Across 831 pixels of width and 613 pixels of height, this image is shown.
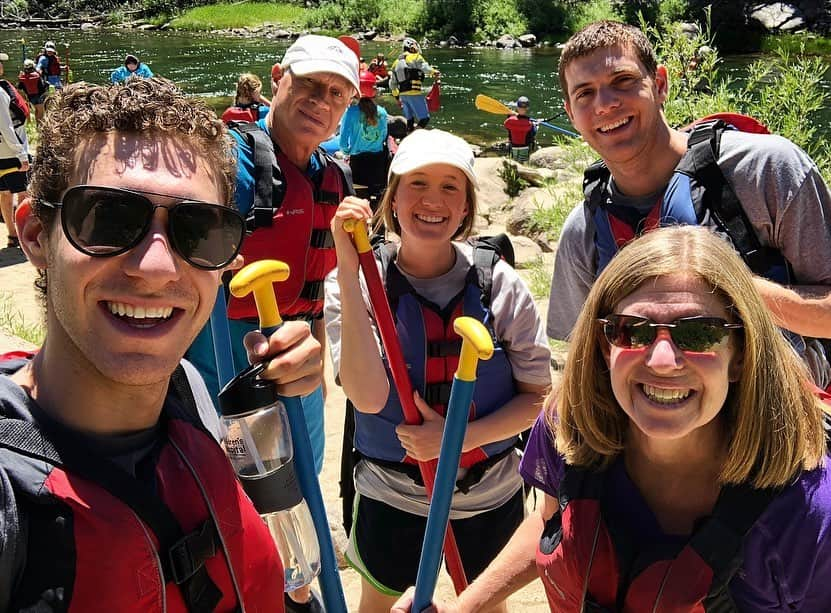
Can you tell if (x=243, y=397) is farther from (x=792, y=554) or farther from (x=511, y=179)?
(x=511, y=179)

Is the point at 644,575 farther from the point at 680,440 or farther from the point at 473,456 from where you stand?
the point at 473,456

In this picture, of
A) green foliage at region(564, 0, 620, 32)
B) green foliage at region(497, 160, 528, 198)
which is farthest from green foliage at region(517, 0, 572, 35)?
green foliage at region(497, 160, 528, 198)

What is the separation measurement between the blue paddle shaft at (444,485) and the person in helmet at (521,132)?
1017 cm

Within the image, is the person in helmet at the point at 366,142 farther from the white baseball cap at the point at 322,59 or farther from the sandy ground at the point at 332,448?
the white baseball cap at the point at 322,59

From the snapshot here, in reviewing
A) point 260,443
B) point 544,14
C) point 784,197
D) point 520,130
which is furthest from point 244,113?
point 544,14

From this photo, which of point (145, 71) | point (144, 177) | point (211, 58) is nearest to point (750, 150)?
point (144, 177)

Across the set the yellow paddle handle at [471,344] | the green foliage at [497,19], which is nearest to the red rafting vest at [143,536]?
the yellow paddle handle at [471,344]

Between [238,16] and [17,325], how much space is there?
120ft

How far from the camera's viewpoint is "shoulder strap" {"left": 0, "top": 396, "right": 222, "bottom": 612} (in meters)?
1.05

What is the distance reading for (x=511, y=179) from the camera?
30.6ft

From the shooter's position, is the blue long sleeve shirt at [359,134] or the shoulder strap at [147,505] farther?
the blue long sleeve shirt at [359,134]

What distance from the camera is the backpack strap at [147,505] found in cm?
105

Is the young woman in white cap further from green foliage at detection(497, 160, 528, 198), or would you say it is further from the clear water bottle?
green foliage at detection(497, 160, 528, 198)

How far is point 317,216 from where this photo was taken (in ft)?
9.33
